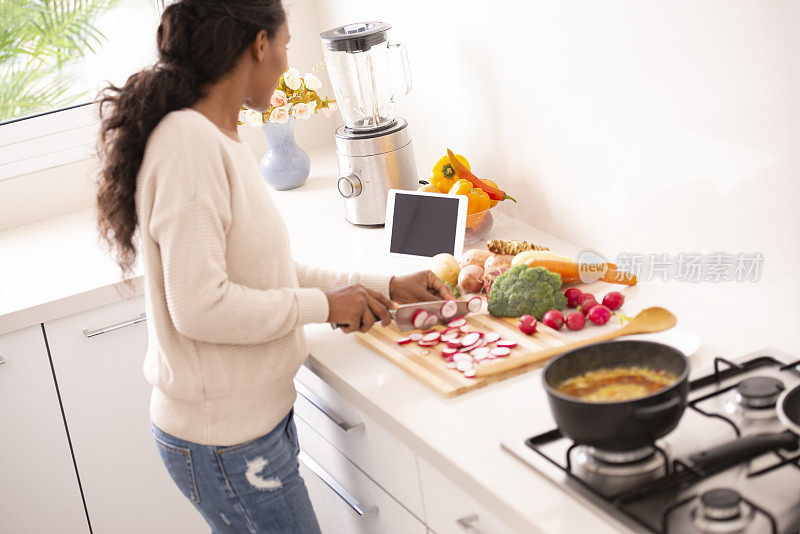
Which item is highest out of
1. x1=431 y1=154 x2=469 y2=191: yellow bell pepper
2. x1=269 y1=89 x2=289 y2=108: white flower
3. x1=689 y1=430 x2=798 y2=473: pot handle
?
x1=269 y1=89 x2=289 y2=108: white flower

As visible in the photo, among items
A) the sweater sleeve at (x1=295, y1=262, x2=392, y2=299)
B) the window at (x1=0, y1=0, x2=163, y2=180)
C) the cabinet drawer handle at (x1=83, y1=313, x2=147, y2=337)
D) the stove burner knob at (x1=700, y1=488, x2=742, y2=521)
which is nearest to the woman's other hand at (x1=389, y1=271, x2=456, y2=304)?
the sweater sleeve at (x1=295, y1=262, x2=392, y2=299)

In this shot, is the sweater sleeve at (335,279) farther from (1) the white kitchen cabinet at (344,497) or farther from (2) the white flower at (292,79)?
(2) the white flower at (292,79)

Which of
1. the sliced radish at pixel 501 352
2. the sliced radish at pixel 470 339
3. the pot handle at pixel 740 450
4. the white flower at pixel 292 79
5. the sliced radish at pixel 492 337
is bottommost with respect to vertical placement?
the sliced radish at pixel 492 337

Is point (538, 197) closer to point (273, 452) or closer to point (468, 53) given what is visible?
point (468, 53)

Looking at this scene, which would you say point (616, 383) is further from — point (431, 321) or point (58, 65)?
point (58, 65)

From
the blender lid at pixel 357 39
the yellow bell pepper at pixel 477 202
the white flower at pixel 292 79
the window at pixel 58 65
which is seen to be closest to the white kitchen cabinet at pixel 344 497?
the yellow bell pepper at pixel 477 202

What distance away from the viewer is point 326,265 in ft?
6.22

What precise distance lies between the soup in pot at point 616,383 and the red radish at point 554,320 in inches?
13.4

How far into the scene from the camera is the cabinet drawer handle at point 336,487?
5.08ft

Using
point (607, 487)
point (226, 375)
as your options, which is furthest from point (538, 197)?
point (607, 487)

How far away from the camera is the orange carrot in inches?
63.7

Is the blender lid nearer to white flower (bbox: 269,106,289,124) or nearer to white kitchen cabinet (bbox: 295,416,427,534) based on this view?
white flower (bbox: 269,106,289,124)

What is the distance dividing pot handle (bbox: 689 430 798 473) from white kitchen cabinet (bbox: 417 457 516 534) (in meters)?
0.24

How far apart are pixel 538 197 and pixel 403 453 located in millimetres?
794
